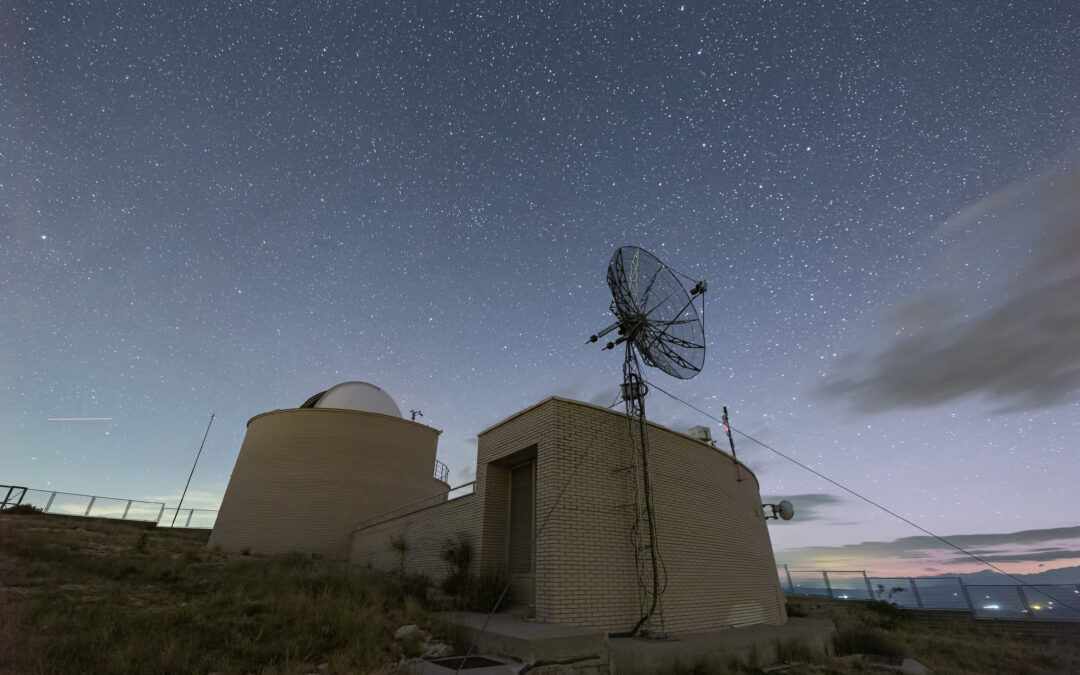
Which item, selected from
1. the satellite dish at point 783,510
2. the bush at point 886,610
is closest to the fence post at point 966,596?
the bush at point 886,610

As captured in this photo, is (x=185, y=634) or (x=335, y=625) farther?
(x=335, y=625)

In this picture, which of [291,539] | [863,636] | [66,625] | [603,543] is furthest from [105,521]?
[863,636]

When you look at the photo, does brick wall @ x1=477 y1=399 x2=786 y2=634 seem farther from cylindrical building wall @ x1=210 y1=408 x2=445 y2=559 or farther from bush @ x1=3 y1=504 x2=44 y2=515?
bush @ x1=3 y1=504 x2=44 y2=515

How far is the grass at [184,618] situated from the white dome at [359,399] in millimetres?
13984

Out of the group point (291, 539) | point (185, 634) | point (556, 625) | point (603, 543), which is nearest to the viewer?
point (185, 634)

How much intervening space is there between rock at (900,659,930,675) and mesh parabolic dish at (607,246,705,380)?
7734 millimetres

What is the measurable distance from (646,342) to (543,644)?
24.3ft

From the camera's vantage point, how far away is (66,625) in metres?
6.92

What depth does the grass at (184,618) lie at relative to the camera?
572 centimetres

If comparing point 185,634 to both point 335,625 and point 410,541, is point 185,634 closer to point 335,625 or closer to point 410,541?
point 335,625

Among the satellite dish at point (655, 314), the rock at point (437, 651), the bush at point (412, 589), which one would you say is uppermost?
the satellite dish at point (655, 314)

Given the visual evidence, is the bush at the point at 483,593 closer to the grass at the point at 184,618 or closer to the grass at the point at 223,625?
the grass at the point at 223,625

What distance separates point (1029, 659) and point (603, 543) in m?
13.5

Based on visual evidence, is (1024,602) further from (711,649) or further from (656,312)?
(656,312)
